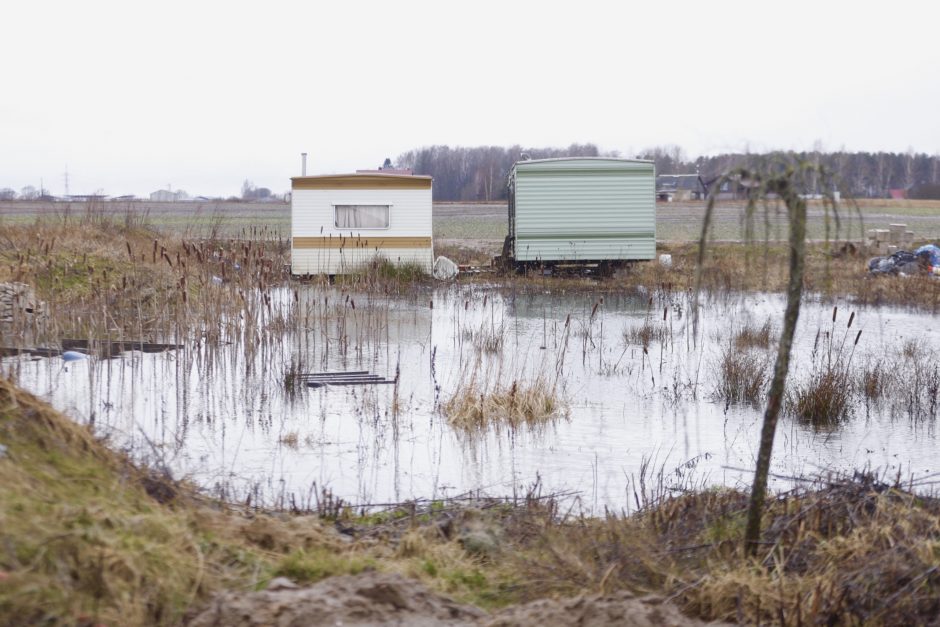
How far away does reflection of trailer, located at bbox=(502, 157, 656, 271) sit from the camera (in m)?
23.0

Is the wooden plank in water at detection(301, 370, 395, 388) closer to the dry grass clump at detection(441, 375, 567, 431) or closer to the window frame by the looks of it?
the dry grass clump at detection(441, 375, 567, 431)

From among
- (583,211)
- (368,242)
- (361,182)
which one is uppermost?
(361,182)

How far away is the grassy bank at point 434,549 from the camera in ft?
9.98

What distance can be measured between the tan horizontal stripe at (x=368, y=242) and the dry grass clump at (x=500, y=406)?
42.8 feet

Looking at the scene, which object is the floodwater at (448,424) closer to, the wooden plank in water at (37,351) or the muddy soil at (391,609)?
the wooden plank in water at (37,351)

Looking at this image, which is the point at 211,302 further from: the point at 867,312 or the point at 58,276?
the point at 867,312

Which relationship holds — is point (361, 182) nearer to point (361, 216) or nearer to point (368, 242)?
point (361, 216)

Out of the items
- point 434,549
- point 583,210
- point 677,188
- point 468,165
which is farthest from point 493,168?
point 434,549

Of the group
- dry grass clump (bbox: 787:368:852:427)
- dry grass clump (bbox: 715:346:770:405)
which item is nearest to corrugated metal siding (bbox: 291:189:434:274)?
dry grass clump (bbox: 715:346:770:405)

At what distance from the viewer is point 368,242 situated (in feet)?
70.7

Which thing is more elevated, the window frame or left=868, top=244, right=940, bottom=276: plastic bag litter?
the window frame

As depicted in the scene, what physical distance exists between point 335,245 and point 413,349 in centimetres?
973

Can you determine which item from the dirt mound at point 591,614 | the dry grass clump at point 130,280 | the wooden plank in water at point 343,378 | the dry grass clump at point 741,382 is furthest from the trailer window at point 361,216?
the dirt mound at point 591,614

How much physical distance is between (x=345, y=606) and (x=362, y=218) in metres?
18.9
